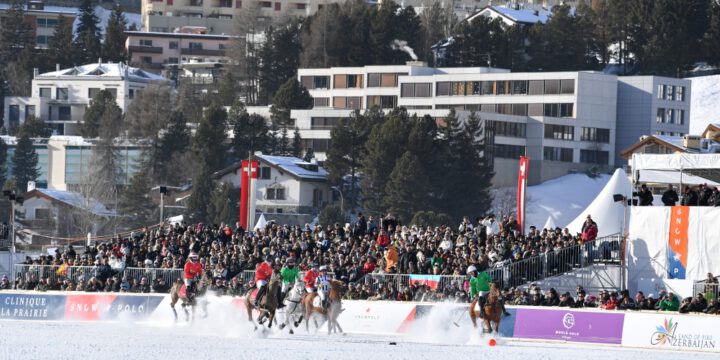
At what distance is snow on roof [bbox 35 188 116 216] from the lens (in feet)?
358

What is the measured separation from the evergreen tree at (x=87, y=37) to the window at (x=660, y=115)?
65193mm

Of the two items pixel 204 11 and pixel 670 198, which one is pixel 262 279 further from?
pixel 204 11

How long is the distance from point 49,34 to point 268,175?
8120 centimetres

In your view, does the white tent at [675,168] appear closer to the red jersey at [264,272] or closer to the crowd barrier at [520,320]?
the crowd barrier at [520,320]

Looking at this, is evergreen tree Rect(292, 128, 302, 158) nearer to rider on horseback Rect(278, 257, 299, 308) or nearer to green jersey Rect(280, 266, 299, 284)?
rider on horseback Rect(278, 257, 299, 308)

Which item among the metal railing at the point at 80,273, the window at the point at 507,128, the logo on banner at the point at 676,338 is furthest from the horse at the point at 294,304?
the window at the point at 507,128

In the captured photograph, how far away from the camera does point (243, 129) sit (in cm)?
11238

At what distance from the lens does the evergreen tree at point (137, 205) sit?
106250 mm

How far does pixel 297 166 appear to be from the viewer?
107250 mm

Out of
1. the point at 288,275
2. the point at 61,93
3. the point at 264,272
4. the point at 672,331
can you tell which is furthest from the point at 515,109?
the point at 672,331

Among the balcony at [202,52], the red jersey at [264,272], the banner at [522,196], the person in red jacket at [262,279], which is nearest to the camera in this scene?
the person in red jacket at [262,279]

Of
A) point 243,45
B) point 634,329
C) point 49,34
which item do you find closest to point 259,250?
point 634,329

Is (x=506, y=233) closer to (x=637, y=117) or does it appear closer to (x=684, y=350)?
(x=684, y=350)

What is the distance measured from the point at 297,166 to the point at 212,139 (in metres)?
7.41
